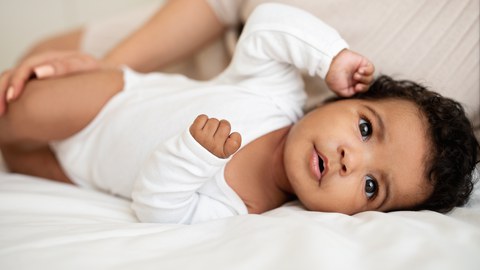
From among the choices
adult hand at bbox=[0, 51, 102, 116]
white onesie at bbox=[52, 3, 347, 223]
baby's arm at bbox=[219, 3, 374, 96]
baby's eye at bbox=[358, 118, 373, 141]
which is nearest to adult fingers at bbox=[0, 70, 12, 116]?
adult hand at bbox=[0, 51, 102, 116]

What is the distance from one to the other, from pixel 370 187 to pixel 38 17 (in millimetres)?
1532

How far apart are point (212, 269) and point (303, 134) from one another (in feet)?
1.25

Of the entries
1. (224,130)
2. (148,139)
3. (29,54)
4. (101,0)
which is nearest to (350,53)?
(224,130)

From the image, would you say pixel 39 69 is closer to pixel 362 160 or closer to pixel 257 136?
pixel 257 136

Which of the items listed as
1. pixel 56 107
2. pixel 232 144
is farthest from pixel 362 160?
pixel 56 107

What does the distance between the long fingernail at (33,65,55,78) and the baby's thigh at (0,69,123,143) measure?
20 millimetres

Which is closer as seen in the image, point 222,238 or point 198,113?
point 222,238

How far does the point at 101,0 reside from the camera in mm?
1872

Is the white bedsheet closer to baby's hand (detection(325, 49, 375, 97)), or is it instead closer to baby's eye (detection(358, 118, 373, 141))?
baby's eye (detection(358, 118, 373, 141))

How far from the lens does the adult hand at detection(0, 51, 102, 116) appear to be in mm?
973

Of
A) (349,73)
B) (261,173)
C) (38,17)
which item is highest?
(349,73)

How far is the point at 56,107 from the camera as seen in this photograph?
969 millimetres

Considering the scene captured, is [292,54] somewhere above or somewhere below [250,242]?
above

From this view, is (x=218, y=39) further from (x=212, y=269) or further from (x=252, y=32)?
(x=212, y=269)
